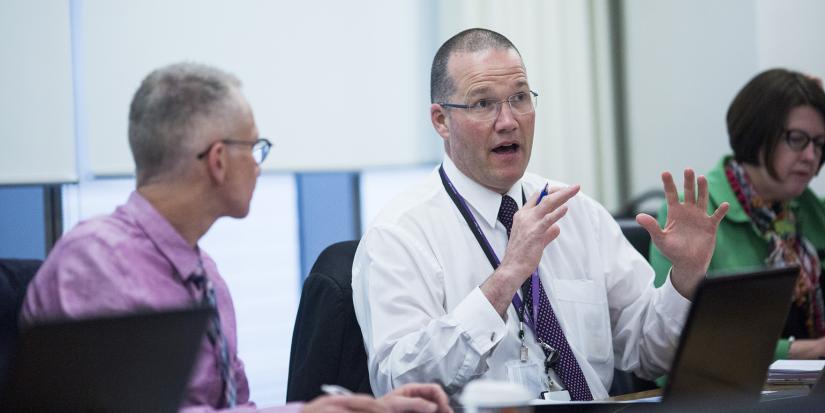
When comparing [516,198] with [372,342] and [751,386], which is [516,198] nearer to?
[372,342]

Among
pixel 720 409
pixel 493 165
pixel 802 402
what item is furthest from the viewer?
pixel 493 165

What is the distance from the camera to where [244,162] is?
155cm

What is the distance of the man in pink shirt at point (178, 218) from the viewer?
1.39 meters

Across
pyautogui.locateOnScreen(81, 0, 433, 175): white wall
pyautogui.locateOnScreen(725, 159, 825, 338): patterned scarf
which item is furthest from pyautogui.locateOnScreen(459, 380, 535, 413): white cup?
pyautogui.locateOnScreen(81, 0, 433, 175): white wall

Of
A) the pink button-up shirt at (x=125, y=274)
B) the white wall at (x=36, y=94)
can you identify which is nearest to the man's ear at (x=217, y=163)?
the pink button-up shirt at (x=125, y=274)

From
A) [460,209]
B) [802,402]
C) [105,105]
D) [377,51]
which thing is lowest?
[802,402]

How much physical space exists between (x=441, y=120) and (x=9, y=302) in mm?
1058

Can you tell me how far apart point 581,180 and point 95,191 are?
221 cm

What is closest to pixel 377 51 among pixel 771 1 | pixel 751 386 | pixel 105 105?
pixel 105 105

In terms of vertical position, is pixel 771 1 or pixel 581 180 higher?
pixel 771 1

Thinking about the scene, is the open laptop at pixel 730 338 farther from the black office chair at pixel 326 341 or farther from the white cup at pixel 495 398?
the black office chair at pixel 326 341

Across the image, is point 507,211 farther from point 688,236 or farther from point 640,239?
point 640,239

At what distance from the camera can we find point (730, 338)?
136 centimetres

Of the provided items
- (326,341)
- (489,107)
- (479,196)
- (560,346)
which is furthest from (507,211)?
(326,341)
